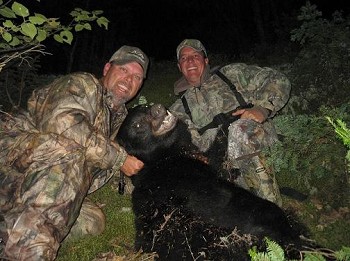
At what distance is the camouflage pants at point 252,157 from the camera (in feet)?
11.6

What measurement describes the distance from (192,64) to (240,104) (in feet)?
2.71

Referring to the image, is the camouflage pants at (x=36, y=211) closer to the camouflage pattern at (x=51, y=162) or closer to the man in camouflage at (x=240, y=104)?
the camouflage pattern at (x=51, y=162)

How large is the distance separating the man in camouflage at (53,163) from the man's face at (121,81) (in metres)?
0.19

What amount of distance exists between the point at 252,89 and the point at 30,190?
2.77 meters

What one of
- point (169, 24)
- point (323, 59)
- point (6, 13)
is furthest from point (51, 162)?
point (169, 24)

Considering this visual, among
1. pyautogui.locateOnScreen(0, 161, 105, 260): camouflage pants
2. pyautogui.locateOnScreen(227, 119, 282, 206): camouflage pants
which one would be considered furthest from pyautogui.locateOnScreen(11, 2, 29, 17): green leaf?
pyautogui.locateOnScreen(227, 119, 282, 206): camouflage pants

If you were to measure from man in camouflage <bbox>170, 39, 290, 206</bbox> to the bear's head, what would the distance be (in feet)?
0.57

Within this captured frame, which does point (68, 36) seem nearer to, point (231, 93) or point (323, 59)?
point (231, 93)

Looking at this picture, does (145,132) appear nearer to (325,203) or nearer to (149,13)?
(325,203)

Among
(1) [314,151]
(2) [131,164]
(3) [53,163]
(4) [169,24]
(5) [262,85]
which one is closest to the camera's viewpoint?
(3) [53,163]

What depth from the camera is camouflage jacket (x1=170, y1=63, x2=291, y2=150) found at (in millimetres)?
4282

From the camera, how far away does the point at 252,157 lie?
12.0 feet

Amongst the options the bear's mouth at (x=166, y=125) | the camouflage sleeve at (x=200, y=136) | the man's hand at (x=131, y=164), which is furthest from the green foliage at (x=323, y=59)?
the man's hand at (x=131, y=164)

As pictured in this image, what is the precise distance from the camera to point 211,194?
3.44m
